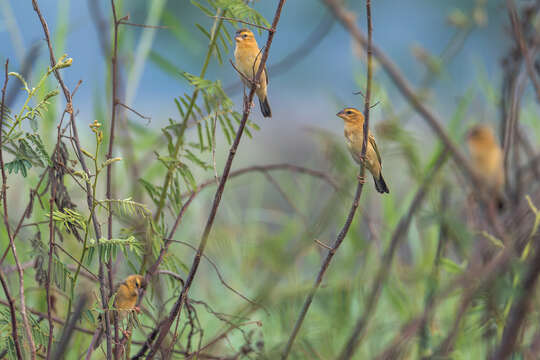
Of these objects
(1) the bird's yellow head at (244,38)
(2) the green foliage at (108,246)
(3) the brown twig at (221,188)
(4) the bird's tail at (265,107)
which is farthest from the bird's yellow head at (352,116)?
(2) the green foliage at (108,246)

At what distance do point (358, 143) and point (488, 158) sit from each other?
28cm

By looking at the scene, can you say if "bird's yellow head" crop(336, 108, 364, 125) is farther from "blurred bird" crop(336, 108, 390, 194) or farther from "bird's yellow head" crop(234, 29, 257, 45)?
"bird's yellow head" crop(234, 29, 257, 45)

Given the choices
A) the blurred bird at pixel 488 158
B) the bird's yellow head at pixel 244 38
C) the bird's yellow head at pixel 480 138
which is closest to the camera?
the blurred bird at pixel 488 158

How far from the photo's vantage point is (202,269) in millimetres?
2594

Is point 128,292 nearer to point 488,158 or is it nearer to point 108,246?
point 108,246

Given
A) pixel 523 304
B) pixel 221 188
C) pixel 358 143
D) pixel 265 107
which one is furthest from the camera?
pixel 265 107

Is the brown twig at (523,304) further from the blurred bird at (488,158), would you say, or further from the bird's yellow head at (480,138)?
the bird's yellow head at (480,138)

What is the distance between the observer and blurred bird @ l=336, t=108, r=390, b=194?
3.39ft

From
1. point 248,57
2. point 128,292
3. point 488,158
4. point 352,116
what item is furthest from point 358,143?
point 128,292

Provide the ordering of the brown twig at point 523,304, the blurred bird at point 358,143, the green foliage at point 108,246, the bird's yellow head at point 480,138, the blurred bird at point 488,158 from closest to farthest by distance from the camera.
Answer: the brown twig at point 523,304 < the green foliage at point 108,246 < the blurred bird at point 358,143 < the blurred bird at point 488,158 < the bird's yellow head at point 480,138

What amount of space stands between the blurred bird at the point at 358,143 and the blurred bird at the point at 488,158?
0.20 m

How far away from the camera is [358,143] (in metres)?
1.17

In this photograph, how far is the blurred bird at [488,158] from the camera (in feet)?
3.85

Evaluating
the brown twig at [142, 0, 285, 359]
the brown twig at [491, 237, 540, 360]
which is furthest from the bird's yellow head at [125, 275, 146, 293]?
the brown twig at [491, 237, 540, 360]
